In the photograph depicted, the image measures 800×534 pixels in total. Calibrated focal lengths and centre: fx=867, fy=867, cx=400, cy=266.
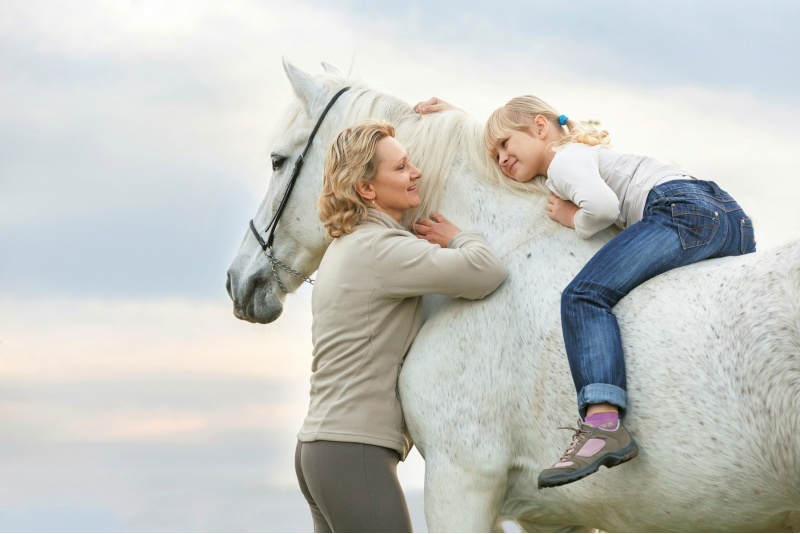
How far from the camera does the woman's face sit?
3.71 m

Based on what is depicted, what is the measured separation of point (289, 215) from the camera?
4.36 meters

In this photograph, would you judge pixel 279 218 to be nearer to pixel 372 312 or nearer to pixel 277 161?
pixel 277 161

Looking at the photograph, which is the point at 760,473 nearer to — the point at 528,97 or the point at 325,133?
the point at 528,97

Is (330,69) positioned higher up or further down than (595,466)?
higher up

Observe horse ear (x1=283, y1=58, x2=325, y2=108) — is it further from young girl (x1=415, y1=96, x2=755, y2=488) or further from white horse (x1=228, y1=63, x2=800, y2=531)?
young girl (x1=415, y1=96, x2=755, y2=488)

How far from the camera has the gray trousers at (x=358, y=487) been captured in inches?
137

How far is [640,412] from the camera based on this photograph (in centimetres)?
319

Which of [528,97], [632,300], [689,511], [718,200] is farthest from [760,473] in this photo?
[528,97]

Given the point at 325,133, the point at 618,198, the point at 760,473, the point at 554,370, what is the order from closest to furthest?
the point at 760,473, the point at 554,370, the point at 618,198, the point at 325,133

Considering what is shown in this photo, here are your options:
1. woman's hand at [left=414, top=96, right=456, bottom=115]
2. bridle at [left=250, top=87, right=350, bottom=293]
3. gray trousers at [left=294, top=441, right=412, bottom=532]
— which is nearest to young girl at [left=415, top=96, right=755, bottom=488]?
woman's hand at [left=414, top=96, right=456, bottom=115]

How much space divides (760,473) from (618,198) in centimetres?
125

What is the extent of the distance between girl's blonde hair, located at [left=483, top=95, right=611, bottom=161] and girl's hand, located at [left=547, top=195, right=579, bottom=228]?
25 cm

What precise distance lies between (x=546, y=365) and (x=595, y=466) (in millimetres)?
528

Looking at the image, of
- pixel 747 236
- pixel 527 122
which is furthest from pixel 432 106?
pixel 747 236
